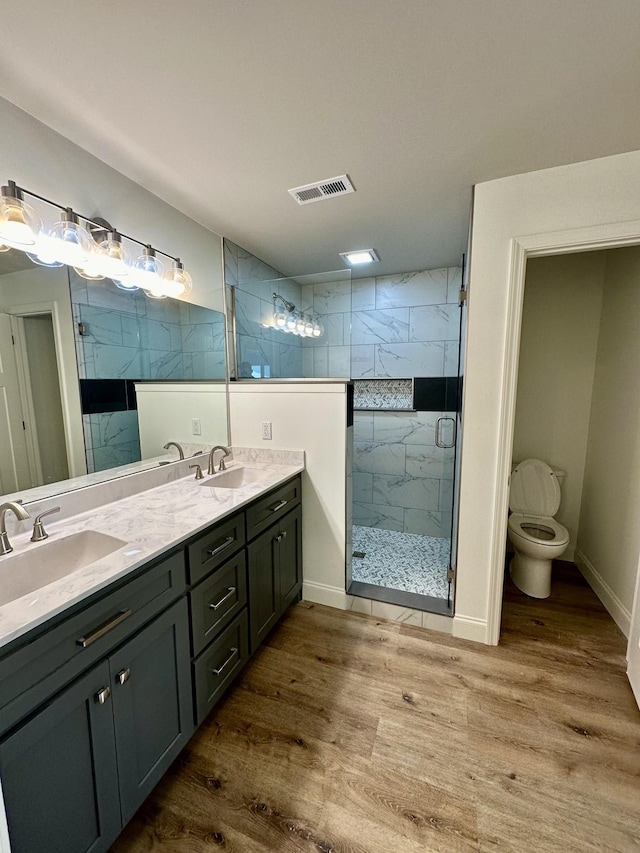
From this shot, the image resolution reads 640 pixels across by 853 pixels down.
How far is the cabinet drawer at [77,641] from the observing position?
78 centimetres

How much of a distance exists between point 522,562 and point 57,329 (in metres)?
3.00

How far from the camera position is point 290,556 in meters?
2.18

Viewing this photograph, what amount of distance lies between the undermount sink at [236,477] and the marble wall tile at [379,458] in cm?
142

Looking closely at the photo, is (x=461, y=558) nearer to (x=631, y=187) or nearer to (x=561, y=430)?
(x=561, y=430)

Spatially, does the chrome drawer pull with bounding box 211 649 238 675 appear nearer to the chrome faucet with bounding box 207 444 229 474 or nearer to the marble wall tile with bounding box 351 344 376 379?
the chrome faucet with bounding box 207 444 229 474

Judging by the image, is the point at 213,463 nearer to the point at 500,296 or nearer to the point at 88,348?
the point at 88,348

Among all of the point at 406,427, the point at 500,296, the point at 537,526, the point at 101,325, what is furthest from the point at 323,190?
the point at 537,526

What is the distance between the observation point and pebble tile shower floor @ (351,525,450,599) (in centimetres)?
246

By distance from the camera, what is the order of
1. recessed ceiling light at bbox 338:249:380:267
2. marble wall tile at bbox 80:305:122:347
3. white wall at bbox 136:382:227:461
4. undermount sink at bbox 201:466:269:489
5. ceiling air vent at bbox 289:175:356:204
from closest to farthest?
marble wall tile at bbox 80:305:122:347
ceiling air vent at bbox 289:175:356:204
white wall at bbox 136:382:227:461
undermount sink at bbox 201:466:269:489
recessed ceiling light at bbox 338:249:380:267

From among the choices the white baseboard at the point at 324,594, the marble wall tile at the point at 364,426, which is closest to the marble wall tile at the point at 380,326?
the marble wall tile at the point at 364,426

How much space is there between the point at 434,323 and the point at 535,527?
71.5 inches

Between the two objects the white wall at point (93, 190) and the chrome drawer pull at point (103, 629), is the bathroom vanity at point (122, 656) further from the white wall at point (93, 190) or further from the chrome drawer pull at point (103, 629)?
the white wall at point (93, 190)

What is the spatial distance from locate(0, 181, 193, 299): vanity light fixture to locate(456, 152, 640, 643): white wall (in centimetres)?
165

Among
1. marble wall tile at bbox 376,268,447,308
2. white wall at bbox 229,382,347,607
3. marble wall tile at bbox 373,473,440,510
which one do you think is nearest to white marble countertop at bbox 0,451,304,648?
white wall at bbox 229,382,347,607
